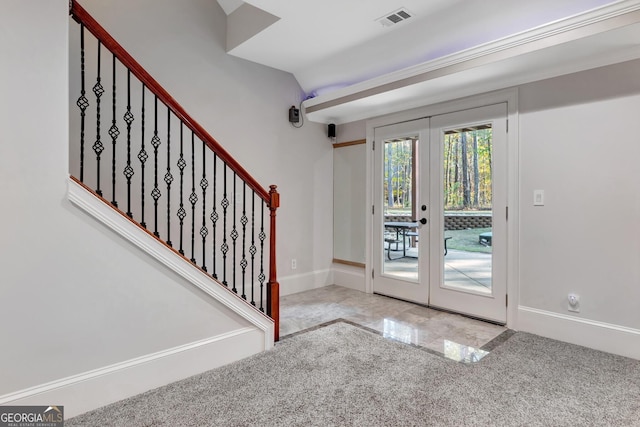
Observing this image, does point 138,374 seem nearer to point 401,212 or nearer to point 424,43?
point 401,212

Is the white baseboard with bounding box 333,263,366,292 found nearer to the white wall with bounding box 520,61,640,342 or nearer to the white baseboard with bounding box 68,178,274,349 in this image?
the white wall with bounding box 520,61,640,342

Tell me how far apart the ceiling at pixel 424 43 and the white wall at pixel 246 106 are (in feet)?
0.79

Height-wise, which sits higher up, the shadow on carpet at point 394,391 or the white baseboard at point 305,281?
the white baseboard at point 305,281

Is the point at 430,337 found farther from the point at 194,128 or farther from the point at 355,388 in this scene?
the point at 194,128

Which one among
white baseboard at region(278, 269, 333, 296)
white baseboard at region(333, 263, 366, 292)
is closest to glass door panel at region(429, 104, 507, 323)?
white baseboard at region(333, 263, 366, 292)

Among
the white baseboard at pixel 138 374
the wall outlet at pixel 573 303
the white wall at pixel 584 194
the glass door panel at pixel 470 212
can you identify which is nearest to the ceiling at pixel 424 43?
the white wall at pixel 584 194

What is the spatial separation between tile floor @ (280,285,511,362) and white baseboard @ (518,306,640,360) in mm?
239

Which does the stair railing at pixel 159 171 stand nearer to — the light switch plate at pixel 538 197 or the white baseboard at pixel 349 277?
the white baseboard at pixel 349 277

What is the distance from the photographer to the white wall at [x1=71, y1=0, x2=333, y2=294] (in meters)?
3.22

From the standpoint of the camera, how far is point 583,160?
2.78 m

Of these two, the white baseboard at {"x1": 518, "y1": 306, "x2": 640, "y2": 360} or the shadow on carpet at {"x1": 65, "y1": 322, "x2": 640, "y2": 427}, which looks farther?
the white baseboard at {"x1": 518, "y1": 306, "x2": 640, "y2": 360}

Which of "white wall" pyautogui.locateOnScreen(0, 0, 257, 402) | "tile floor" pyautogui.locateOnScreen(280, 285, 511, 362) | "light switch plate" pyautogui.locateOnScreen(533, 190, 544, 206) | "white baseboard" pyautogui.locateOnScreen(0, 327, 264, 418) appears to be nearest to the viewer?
"white wall" pyautogui.locateOnScreen(0, 0, 257, 402)

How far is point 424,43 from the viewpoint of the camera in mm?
3102

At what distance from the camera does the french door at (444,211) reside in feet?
10.9
